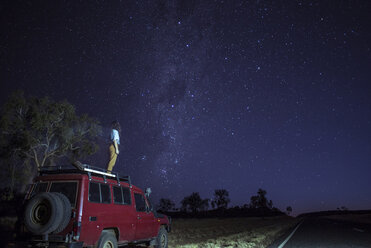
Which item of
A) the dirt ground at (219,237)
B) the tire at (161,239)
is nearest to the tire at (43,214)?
the dirt ground at (219,237)

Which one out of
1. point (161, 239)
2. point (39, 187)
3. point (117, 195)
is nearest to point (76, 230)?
point (39, 187)

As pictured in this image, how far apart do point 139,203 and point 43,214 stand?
3.41m

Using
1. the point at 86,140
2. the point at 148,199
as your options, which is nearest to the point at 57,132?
the point at 86,140

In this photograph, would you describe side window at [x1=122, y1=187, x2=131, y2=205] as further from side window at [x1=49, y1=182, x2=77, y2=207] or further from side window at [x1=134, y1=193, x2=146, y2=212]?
side window at [x1=49, y1=182, x2=77, y2=207]

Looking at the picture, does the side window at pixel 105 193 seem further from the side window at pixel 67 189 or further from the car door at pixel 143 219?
the car door at pixel 143 219

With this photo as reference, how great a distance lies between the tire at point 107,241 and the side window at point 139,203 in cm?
170

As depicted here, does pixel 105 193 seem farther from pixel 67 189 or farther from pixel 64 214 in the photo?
pixel 64 214

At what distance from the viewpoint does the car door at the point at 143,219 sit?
8859 mm

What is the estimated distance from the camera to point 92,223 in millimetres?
6660

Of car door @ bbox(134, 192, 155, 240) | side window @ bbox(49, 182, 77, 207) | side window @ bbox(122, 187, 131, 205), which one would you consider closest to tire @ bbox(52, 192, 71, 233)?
side window @ bbox(49, 182, 77, 207)

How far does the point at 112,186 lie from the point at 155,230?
9.77 ft

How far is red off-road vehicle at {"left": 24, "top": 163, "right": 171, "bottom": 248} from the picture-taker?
6180 mm

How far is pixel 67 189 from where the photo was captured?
273 inches

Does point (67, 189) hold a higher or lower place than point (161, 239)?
higher
